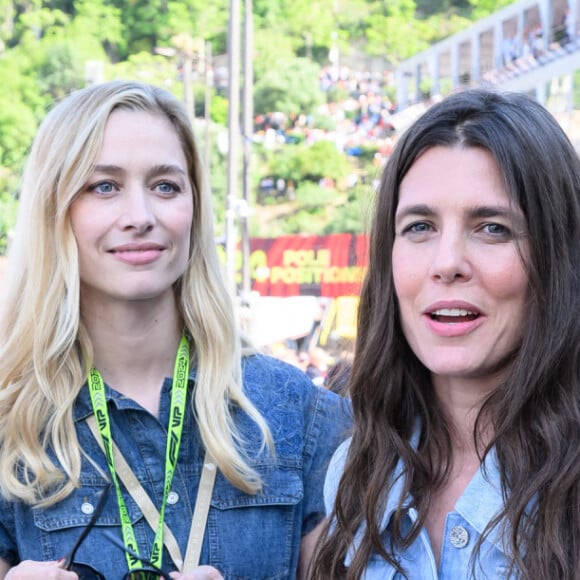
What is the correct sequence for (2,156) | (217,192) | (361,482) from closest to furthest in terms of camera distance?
(361,482), (217,192), (2,156)

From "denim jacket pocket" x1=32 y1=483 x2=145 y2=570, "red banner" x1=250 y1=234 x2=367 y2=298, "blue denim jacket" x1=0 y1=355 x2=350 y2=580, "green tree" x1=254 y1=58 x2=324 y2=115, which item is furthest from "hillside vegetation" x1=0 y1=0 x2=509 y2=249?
"denim jacket pocket" x1=32 y1=483 x2=145 y2=570

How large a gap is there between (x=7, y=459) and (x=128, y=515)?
0.36 meters

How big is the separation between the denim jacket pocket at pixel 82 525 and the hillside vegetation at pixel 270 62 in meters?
42.7

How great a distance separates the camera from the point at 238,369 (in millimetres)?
3293

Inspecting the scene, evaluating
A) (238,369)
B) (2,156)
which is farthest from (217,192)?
(238,369)

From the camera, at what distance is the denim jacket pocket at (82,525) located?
2.94 m

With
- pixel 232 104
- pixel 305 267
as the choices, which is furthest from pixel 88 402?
pixel 305 267

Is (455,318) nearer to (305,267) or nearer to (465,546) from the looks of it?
(465,546)

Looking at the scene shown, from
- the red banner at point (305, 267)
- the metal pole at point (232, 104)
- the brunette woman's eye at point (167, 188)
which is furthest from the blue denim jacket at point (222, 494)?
the red banner at point (305, 267)

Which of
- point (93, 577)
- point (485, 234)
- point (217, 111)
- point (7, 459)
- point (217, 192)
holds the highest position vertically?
point (217, 111)

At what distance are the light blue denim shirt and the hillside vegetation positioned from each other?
43323mm

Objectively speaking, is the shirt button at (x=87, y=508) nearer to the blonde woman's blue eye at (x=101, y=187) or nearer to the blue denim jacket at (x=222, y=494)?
the blue denim jacket at (x=222, y=494)

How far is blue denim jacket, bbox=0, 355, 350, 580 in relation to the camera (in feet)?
9.71

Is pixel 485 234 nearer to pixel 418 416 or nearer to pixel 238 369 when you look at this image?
pixel 418 416
